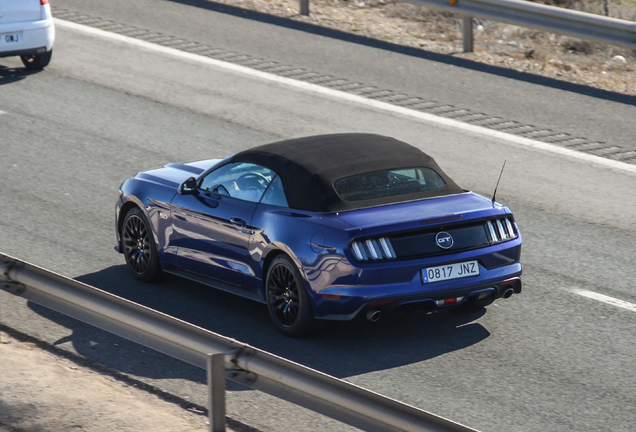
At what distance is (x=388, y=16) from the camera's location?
2002 cm

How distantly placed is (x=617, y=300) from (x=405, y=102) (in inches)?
263

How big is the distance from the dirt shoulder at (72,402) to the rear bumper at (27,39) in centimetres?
944

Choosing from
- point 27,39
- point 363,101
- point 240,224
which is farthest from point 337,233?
point 27,39

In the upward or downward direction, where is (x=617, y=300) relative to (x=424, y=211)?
downward

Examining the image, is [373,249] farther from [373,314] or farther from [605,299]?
[605,299]

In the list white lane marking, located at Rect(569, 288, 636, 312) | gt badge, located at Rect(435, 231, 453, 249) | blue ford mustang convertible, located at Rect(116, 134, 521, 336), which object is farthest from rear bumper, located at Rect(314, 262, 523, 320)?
white lane marking, located at Rect(569, 288, 636, 312)

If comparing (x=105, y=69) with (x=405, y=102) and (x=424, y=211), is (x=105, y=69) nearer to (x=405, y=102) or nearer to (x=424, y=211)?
(x=405, y=102)

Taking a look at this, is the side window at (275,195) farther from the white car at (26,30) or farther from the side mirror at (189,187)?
the white car at (26,30)

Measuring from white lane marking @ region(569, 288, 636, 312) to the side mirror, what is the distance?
10.7 feet

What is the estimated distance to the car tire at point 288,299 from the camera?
741 cm

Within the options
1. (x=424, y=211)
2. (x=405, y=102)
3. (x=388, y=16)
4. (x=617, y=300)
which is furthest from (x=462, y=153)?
(x=388, y=16)

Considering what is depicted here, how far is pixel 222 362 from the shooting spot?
5.48 meters

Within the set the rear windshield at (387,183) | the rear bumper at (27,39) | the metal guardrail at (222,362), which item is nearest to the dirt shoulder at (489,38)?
the rear bumper at (27,39)

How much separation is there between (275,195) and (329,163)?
48cm
